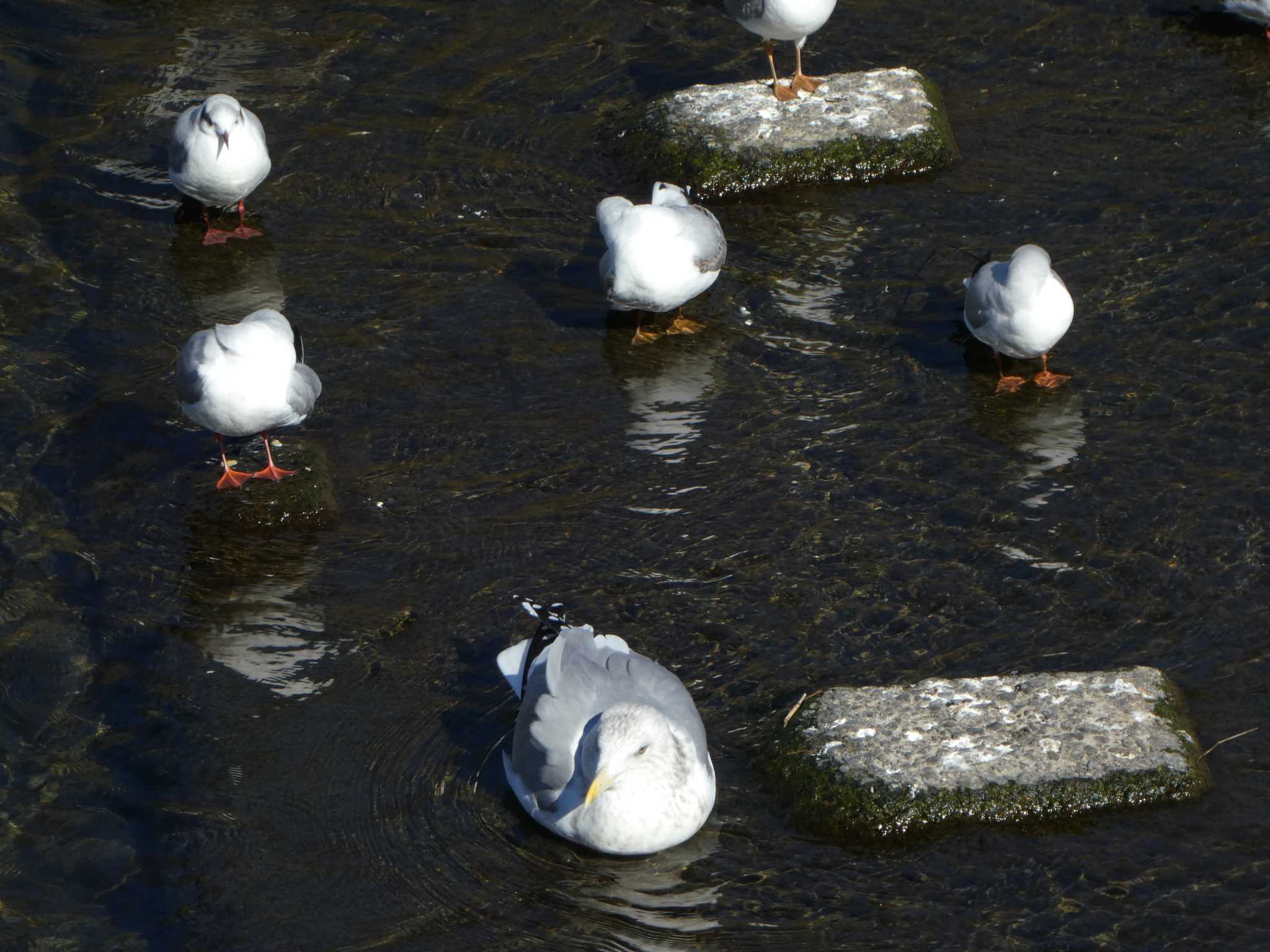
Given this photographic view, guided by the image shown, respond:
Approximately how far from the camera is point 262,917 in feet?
17.3

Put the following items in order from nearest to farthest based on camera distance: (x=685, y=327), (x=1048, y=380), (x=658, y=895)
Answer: (x=658, y=895)
(x=1048, y=380)
(x=685, y=327)

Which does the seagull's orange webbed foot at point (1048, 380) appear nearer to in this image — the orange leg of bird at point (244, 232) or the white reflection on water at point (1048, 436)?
the white reflection on water at point (1048, 436)

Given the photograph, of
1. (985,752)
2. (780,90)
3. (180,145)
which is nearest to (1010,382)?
(985,752)

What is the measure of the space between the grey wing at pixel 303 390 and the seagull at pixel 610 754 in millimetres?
2199

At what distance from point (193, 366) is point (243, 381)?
0.29m

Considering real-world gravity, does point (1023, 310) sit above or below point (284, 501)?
above

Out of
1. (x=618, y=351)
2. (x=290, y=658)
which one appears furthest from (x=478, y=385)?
(x=290, y=658)

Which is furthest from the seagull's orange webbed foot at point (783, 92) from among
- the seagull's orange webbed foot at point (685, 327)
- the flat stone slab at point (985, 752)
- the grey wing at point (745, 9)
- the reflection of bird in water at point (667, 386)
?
the flat stone slab at point (985, 752)

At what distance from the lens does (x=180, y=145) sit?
381 inches

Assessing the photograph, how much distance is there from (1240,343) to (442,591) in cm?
443

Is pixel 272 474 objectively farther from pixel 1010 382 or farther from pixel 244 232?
pixel 1010 382

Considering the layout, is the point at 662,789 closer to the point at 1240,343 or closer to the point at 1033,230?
the point at 1240,343

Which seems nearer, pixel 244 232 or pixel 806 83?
pixel 244 232

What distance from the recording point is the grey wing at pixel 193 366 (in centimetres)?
734
